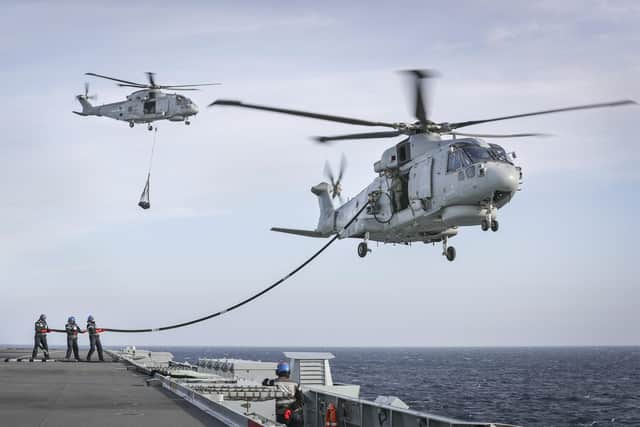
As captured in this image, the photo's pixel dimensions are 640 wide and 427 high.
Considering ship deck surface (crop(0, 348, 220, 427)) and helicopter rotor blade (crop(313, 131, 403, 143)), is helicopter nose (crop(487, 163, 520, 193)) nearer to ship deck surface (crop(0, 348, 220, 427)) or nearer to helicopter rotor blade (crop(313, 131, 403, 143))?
helicopter rotor blade (crop(313, 131, 403, 143))

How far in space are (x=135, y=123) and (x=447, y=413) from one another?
111 feet

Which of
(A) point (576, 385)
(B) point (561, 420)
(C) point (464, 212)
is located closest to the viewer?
(C) point (464, 212)

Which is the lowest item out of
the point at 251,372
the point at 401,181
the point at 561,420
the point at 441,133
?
the point at 561,420

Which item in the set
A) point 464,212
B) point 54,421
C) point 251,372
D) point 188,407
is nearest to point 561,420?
point 251,372

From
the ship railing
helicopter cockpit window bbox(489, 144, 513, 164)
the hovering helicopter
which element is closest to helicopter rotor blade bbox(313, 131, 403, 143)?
the hovering helicopter

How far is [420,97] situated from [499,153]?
2.97m

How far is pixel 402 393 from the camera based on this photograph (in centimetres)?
8138

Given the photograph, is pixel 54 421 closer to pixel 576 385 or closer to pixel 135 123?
pixel 135 123

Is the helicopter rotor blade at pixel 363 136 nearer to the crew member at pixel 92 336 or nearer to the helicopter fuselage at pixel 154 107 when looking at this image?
the crew member at pixel 92 336

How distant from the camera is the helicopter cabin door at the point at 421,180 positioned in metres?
22.4

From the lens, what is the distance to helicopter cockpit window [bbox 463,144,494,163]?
20703 millimetres

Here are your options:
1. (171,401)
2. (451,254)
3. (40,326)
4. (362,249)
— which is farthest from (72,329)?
(451,254)

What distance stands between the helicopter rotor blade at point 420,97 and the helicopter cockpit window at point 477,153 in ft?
6.94

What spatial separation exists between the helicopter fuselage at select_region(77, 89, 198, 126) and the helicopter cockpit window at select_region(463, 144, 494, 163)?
29.4 metres
